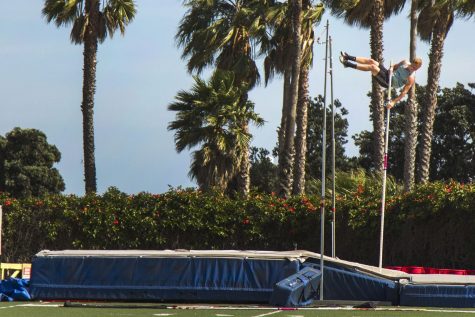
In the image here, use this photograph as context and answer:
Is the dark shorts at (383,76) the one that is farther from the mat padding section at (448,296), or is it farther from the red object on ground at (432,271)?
the mat padding section at (448,296)

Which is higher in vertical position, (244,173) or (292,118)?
(292,118)

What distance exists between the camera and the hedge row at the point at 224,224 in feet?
94.5

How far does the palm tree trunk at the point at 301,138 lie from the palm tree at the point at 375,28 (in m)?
2.40

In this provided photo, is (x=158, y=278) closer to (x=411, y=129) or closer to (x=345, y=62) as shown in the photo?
(x=345, y=62)

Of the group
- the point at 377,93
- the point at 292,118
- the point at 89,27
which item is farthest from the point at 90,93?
the point at 377,93

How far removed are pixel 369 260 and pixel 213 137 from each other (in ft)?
34.7

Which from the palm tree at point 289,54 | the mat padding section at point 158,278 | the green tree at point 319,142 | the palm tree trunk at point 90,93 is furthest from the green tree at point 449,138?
the mat padding section at point 158,278

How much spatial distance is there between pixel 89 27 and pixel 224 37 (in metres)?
5.56

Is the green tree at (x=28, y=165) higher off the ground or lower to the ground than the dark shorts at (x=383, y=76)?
higher

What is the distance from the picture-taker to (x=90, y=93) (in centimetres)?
3869

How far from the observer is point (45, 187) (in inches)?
2687

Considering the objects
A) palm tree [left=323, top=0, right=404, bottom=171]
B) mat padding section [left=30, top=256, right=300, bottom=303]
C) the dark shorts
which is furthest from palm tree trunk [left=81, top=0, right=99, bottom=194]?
the dark shorts

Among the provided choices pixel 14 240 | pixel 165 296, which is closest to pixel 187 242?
pixel 14 240

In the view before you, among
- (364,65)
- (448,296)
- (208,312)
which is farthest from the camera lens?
(364,65)
